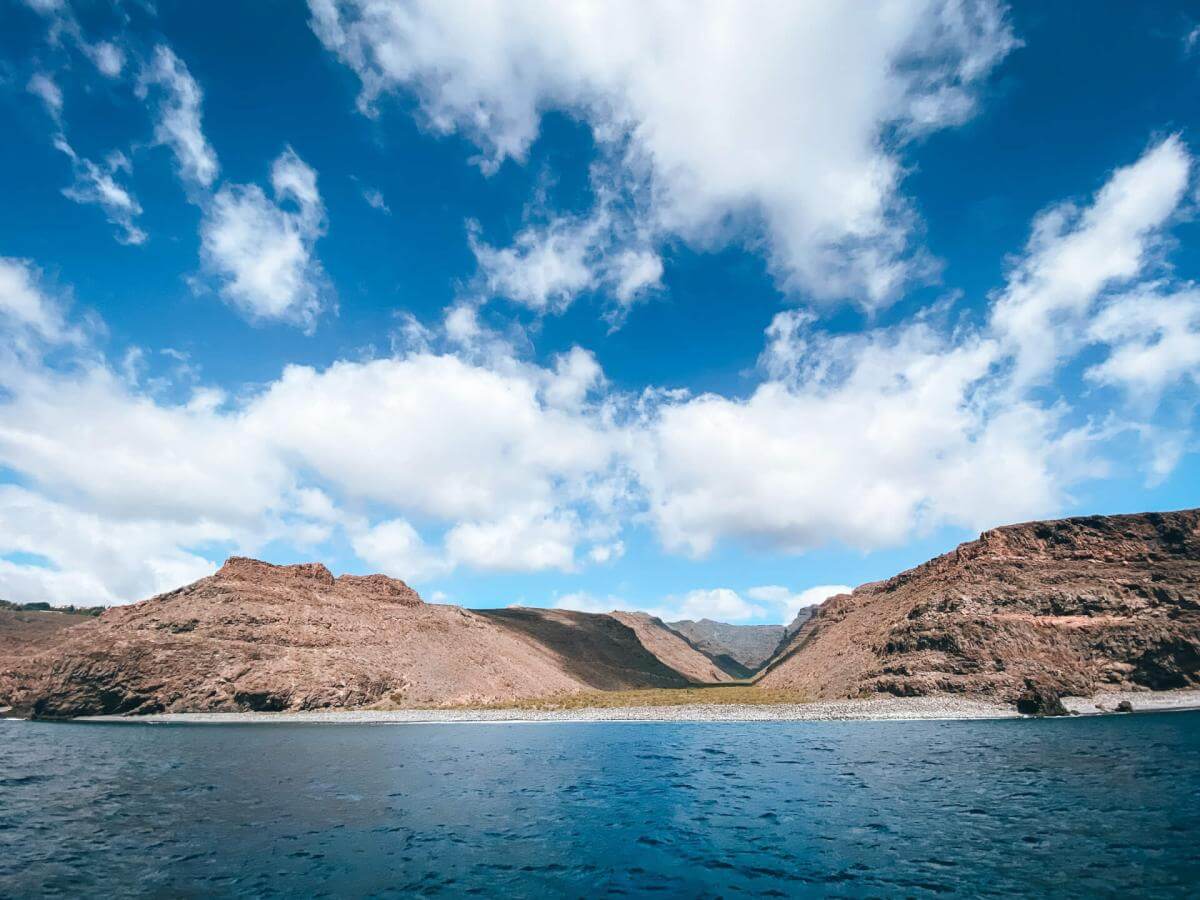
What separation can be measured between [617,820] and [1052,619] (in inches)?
3474

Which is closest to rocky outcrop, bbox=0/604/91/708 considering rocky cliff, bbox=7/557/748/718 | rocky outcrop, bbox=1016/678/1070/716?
rocky cliff, bbox=7/557/748/718

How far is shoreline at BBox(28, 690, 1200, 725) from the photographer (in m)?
69.8

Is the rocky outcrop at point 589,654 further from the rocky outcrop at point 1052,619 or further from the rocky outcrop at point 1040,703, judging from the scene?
the rocky outcrop at point 1040,703

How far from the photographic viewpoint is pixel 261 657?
3514 inches

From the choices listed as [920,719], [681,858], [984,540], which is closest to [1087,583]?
[984,540]

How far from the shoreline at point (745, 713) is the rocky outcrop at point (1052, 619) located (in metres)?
3.40

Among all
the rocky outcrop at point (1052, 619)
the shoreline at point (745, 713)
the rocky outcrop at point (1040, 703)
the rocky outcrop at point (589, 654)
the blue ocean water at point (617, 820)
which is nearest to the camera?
the blue ocean water at point (617, 820)

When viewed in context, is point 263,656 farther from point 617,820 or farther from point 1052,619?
point 1052,619

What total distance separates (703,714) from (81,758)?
6406 centimetres

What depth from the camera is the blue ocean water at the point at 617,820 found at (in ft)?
50.6

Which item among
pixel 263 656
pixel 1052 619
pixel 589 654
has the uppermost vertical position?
pixel 589 654

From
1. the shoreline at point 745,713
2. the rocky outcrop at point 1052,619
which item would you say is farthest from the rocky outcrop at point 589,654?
the rocky outcrop at point 1052,619

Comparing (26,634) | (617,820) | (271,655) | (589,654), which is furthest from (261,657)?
(589,654)

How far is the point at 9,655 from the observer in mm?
125500
